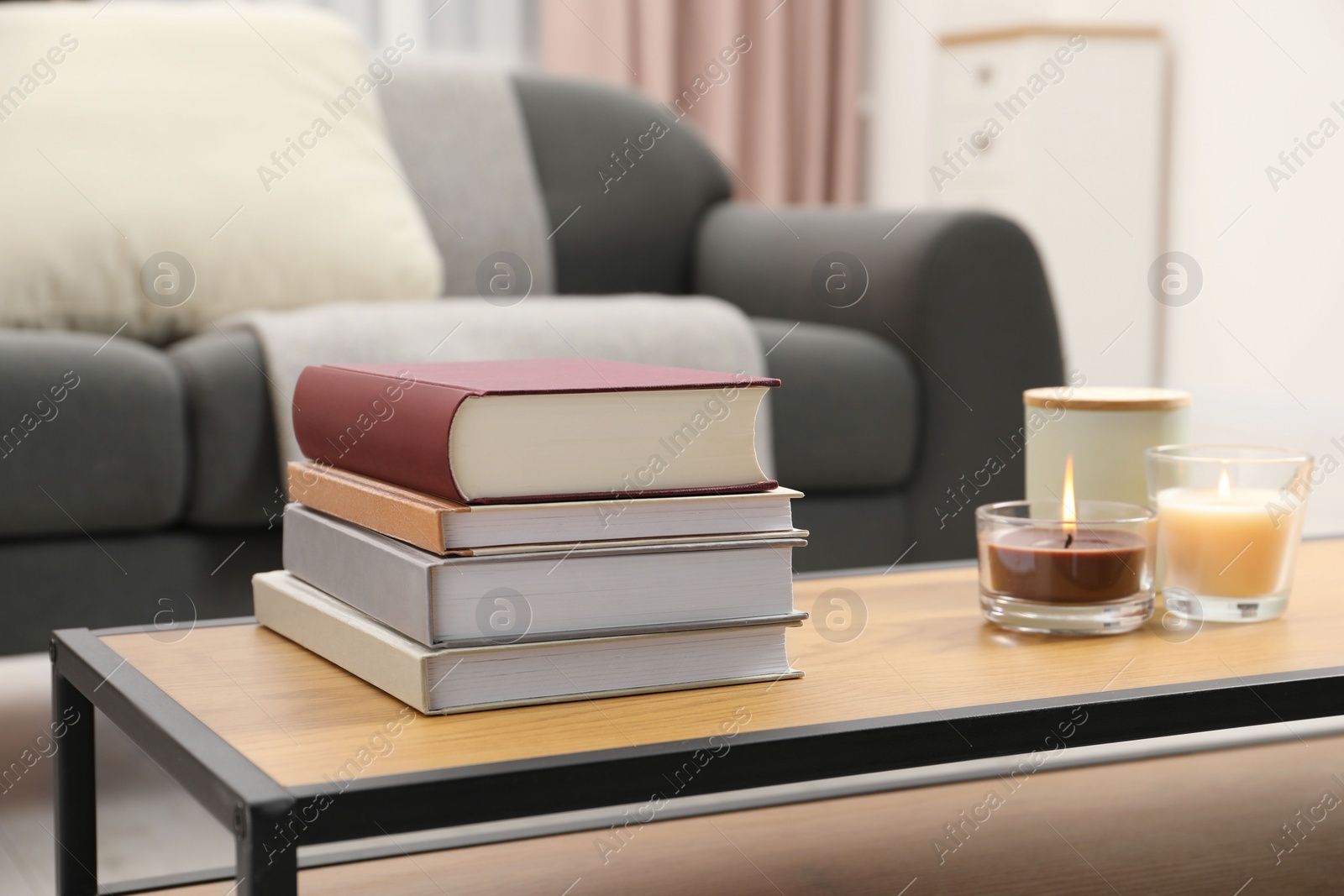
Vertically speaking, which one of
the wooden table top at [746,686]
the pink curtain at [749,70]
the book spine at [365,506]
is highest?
the pink curtain at [749,70]

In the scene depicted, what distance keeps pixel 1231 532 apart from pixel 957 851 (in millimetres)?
268

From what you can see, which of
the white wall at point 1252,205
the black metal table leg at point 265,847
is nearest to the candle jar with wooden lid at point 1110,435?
the black metal table leg at point 265,847

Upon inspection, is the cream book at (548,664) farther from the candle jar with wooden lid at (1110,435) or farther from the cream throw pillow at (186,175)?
the cream throw pillow at (186,175)

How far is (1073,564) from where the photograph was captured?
80 cm

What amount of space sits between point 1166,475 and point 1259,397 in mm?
3269

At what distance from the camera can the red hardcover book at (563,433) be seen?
64cm

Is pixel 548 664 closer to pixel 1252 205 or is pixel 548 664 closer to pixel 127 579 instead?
pixel 127 579

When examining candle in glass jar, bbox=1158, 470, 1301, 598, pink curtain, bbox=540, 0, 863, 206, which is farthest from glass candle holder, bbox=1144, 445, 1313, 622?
pink curtain, bbox=540, 0, 863, 206

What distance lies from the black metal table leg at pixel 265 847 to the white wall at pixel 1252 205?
3228mm

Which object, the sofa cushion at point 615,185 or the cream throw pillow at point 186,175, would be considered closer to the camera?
the cream throw pillow at point 186,175

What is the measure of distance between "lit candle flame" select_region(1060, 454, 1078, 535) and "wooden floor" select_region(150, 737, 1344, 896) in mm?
223

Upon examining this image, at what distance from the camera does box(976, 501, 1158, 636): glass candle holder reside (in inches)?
31.6

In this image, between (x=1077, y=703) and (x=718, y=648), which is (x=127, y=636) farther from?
(x=1077, y=703)

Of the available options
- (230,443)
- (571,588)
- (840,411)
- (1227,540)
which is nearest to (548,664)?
(571,588)
